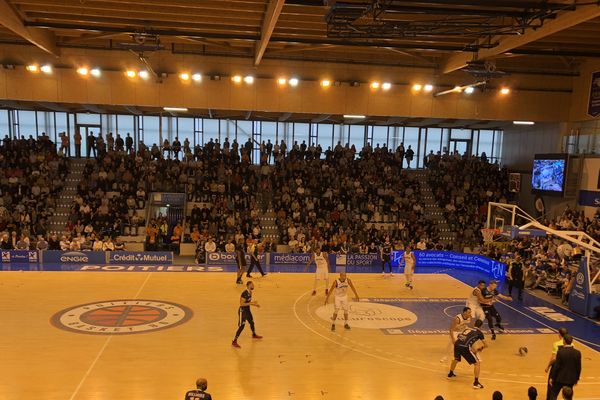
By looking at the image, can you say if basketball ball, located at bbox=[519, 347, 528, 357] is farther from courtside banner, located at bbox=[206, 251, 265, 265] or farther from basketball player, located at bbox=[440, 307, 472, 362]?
courtside banner, located at bbox=[206, 251, 265, 265]

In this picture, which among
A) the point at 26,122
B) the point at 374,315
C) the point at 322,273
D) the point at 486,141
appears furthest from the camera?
the point at 486,141

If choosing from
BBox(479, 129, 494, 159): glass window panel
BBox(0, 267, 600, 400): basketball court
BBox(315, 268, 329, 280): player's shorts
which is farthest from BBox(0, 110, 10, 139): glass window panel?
BBox(479, 129, 494, 159): glass window panel

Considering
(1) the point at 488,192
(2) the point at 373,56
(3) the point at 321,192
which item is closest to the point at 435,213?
(1) the point at 488,192

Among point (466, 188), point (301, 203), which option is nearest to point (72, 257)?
point (301, 203)

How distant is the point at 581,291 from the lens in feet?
49.3

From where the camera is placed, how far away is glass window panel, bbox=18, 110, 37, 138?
30625 mm

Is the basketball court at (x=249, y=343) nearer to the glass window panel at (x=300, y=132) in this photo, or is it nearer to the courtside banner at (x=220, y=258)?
the courtside banner at (x=220, y=258)

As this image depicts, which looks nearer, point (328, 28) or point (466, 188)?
point (328, 28)

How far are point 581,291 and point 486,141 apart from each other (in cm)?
2169

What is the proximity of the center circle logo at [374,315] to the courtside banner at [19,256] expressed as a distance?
13.3m

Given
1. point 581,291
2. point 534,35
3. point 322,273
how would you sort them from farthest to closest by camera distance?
point 322,273 → point 534,35 → point 581,291

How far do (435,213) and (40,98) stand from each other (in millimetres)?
21682

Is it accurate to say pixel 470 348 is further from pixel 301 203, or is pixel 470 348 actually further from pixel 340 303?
pixel 301 203

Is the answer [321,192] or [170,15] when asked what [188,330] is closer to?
[170,15]
